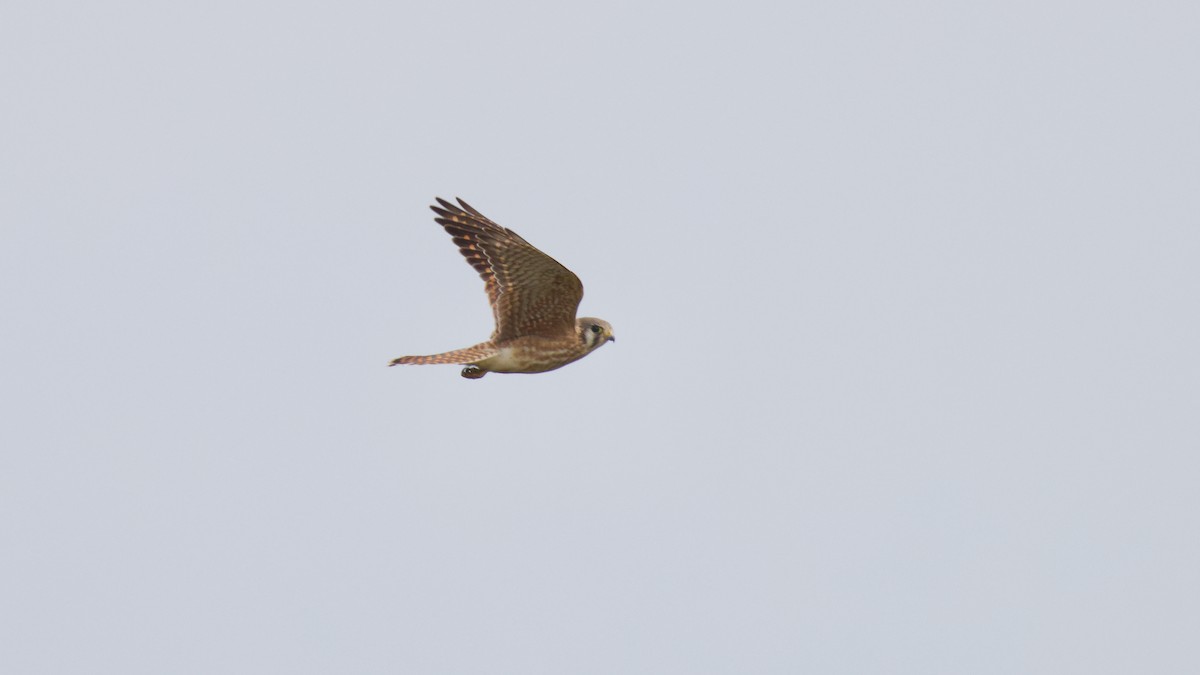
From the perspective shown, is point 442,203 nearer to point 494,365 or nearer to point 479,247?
point 479,247

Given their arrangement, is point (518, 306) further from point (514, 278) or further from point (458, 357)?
point (458, 357)

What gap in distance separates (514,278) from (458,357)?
1240mm

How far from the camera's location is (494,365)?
23.3 metres

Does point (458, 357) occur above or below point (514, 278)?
below

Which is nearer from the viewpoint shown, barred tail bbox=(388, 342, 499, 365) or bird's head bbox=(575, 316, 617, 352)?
barred tail bbox=(388, 342, 499, 365)

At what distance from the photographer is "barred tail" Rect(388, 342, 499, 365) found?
22.2 m

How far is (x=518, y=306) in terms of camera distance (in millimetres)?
22953

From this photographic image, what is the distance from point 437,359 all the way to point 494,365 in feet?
3.74

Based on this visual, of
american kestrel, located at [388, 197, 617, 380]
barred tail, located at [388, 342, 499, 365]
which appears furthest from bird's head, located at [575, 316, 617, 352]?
barred tail, located at [388, 342, 499, 365]

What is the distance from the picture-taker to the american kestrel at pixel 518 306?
882 inches

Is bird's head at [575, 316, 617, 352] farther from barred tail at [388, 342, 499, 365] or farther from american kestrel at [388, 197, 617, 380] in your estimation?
barred tail at [388, 342, 499, 365]

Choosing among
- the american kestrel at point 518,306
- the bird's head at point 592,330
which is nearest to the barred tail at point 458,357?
the american kestrel at point 518,306

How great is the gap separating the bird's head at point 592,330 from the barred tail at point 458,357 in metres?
1.17

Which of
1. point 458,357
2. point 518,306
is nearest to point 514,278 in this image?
point 518,306
